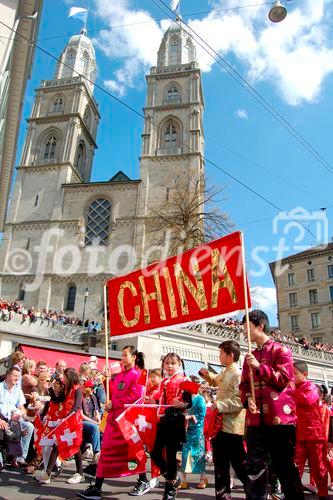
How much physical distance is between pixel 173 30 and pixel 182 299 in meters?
54.7

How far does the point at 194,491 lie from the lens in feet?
18.3

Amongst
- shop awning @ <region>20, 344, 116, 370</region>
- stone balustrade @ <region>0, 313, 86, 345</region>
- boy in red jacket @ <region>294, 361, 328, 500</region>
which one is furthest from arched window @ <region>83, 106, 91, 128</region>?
boy in red jacket @ <region>294, 361, 328, 500</region>

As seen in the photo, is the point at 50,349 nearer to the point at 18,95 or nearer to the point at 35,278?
the point at 18,95

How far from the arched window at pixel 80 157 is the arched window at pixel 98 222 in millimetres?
8250

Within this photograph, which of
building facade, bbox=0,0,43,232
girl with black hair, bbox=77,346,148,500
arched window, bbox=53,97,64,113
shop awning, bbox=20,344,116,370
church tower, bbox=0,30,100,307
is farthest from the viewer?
arched window, bbox=53,97,64,113

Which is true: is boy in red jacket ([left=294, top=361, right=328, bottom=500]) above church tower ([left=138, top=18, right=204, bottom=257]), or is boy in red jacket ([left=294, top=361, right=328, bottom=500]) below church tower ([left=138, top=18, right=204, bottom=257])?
below

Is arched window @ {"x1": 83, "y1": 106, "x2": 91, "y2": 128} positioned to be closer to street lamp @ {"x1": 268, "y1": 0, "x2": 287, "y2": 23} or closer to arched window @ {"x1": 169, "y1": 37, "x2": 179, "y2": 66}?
arched window @ {"x1": 169, "y1": 37, "x2": 179, "y2": 66}

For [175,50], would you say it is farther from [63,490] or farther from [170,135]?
[63,490]

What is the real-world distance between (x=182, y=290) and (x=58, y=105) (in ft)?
151

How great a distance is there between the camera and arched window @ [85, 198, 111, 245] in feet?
125

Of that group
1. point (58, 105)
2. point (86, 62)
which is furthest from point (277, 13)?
point (86, 62)

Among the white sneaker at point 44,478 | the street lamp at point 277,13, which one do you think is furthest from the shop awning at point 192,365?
the street lamp at point 277,13

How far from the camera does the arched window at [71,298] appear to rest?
35500 mm

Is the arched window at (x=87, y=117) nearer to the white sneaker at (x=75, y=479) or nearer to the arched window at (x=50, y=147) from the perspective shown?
the arched window at (x=50, y=147)
